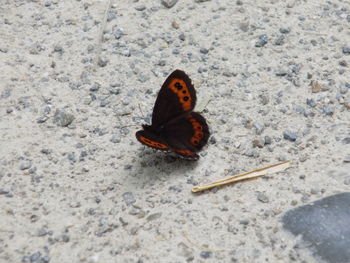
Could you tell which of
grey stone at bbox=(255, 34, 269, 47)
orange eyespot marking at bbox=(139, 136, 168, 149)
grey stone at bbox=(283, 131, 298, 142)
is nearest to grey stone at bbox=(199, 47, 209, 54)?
grey stone at bbox=(255, 34, 269, 47)

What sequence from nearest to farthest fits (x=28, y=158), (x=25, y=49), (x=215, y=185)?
(x=215, y=185), (x=28, y=158), (x=25, y=49)

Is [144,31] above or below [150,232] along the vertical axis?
above

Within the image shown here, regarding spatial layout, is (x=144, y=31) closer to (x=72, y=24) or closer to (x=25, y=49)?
(x=72, y=24)

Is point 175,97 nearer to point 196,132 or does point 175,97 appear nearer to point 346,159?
point 196,132

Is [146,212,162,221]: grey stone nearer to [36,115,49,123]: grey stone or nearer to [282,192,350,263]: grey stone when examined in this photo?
[282,192,350,263]: grey stone

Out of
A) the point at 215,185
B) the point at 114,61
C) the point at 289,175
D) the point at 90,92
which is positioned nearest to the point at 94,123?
the point at 90,92

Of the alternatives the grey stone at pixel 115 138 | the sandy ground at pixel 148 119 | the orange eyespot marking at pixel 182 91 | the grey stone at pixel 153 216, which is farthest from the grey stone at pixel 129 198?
the orange eyespot marking at pixel 182 91

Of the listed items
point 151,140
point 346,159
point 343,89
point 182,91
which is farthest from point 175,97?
point 343,89

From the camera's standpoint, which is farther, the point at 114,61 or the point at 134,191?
the point at 114,61

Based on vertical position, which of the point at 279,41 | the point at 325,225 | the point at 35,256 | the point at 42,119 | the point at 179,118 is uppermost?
the point at 279,41
